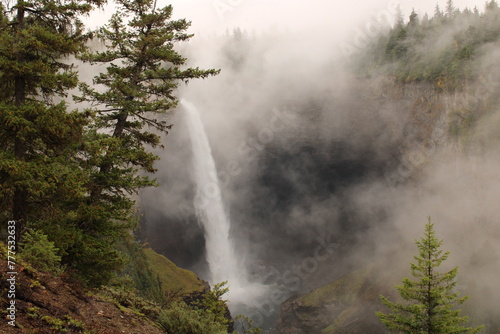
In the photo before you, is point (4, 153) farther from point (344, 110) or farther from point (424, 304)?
point (344, 110)

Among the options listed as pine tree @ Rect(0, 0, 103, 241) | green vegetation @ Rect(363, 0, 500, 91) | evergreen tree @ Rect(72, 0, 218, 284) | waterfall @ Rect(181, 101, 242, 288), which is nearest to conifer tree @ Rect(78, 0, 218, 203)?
evergreen tree @ Rect(72, 0, 218, 284)

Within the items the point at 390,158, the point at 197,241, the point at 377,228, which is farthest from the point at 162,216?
the point at 390,158

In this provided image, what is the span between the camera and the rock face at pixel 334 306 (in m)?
33.7

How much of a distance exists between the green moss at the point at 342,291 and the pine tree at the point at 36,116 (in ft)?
124

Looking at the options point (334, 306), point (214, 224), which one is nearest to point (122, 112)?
point (334, 306)

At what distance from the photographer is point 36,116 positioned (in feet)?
25.9

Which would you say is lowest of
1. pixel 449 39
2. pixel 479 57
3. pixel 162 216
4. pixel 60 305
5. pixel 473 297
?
pixel 60 305

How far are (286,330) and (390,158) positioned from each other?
30.1 metres

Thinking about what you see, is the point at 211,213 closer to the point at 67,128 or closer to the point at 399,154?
the point at 399,154

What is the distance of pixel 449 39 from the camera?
47.5m

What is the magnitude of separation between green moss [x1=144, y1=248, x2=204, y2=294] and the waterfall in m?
12.0

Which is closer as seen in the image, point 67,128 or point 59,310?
point 59,310

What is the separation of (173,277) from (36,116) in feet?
102

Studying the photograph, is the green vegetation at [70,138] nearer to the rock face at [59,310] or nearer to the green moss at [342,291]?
the rock face at [59,310]
